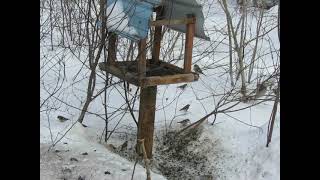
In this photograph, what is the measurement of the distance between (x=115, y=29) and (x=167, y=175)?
153cm

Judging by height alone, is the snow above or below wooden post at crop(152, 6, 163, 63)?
below

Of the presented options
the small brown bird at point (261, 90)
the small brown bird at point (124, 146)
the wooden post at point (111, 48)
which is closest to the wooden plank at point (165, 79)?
the wooden post at point (111, 48)

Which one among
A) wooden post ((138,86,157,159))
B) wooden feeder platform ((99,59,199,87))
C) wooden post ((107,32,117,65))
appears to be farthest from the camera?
wooden post ((138,86,157,159))

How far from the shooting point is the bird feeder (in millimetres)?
3768

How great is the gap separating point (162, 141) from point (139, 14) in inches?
72.2

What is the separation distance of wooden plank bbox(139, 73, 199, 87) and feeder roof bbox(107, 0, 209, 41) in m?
0.34

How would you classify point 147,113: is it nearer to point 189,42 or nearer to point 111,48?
point 111,48

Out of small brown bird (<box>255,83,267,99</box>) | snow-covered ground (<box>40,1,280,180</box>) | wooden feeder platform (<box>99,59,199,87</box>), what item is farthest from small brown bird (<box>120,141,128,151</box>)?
small brown bird (<box>255,83,267,99</box>)

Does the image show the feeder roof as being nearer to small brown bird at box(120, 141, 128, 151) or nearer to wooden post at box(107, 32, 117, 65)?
wooden post at box(107, 32, 117, 65)

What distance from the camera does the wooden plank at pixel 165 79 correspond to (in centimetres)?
377

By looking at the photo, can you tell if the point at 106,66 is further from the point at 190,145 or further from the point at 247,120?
the point at 247,120

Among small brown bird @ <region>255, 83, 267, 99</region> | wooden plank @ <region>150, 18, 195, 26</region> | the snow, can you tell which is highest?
wooden plank @ <region>150, 18, 195, 26</region>
